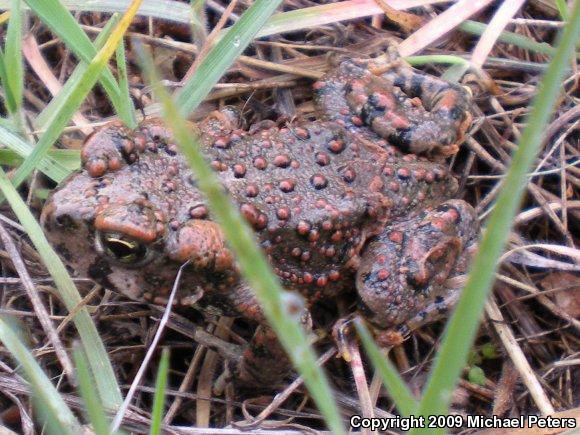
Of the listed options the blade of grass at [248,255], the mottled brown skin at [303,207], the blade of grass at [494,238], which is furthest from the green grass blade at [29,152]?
the blade of grass at [494,238]

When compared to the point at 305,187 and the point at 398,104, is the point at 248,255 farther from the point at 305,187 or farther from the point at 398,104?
the point at 398,104

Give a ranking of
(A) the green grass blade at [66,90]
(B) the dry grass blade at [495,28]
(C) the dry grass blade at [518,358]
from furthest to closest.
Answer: (B) the dry grass blade at [495,28] < (A) the green grass blade at [66,90] < (C) the dry grass blade at [518,358]

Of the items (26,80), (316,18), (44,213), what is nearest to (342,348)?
(44,213)

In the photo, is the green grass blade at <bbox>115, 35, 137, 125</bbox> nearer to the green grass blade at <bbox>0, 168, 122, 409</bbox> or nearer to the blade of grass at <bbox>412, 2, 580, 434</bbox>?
the green grass blade at <bbox>0, 168, 122, 409</bbox>

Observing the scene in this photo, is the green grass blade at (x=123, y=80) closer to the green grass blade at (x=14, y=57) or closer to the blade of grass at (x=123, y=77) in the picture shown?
the blade of grass at (x=123, y=77)

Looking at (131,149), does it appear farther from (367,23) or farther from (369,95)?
(367,23)

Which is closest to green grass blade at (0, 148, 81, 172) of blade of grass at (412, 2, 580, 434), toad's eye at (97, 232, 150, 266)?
toad's eye at (97, 232, 150, 266)
